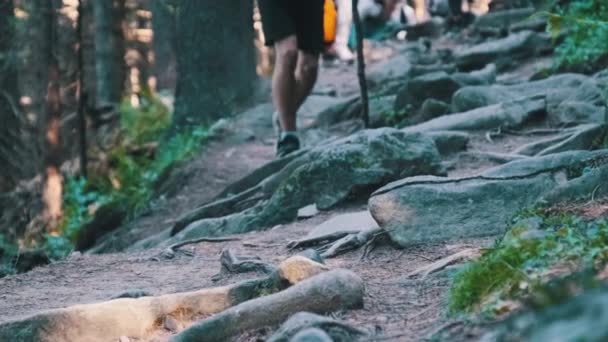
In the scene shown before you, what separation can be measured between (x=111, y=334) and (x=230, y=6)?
8894 mm

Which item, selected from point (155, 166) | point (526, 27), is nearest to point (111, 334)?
point (155, 166)

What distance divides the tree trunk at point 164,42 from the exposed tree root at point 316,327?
1528cm

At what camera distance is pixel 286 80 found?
7652 mm

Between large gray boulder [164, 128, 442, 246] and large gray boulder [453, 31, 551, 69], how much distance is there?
18.9ft

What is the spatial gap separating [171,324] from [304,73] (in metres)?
3.98

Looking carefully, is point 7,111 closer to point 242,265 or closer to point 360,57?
point 360,57

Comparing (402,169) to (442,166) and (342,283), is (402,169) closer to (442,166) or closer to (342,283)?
(442,166)

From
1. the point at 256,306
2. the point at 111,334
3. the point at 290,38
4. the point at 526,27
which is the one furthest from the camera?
the point at 526,27

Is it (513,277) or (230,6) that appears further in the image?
(230,6)

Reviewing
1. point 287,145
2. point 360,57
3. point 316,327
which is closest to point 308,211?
point 287,145

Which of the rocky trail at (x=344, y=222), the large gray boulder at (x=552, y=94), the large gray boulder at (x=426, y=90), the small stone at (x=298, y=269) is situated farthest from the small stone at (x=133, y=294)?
the large gray boulder at (x=426, y=90)

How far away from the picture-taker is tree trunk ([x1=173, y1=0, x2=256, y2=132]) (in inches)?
495

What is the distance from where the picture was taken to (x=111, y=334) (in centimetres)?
401

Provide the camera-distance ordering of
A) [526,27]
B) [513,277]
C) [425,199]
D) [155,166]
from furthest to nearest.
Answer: [526,27] → [155,166] → [425,199] → [513,277]
